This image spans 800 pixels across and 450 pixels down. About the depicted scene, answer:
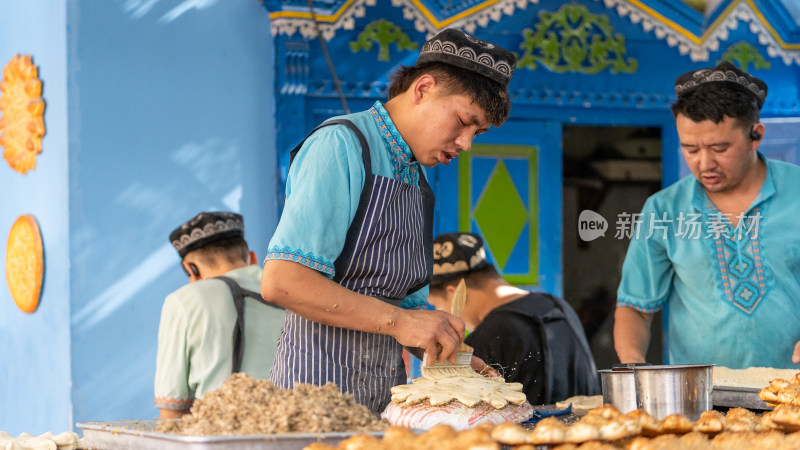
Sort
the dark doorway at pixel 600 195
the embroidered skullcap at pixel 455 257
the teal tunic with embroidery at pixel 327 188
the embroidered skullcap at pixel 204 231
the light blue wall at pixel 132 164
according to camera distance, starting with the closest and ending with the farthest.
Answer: the teal tunic with embroidery at pixel 327 188 → the embroidered skullcap at pixel 455 257 → the embroidered skullcap at pixel 204 231 → the light blue wall at pixel 132 164 → the dark doorway at pixel 600 195

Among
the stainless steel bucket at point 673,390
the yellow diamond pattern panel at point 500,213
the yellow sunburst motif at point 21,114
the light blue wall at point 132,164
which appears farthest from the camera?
the yellow diamond pattern panel at point 500,213

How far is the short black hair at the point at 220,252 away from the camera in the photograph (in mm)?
4027

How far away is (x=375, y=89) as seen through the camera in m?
5.11

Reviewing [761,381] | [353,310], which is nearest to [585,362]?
[761,381]

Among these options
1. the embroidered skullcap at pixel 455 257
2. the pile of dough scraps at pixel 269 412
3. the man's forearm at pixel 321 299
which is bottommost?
the pile of dough scraps at pixel 269 412

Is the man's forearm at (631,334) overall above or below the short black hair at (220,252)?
below

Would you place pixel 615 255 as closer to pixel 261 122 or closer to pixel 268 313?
pixel 261 122

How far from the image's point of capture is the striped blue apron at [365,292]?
2381 millimetres

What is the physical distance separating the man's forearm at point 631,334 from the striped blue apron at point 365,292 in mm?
1199

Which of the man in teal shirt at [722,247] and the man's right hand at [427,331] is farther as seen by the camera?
the man in teal shirt at [722,247]

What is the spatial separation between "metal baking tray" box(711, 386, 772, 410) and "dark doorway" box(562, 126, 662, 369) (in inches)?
143

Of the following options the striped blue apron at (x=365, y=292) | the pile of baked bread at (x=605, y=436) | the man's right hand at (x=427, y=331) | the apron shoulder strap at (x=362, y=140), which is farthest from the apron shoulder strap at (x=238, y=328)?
the pile of baked bread at (x=605, y=436)

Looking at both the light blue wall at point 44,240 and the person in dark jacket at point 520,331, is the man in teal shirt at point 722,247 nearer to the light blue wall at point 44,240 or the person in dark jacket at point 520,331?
the person in dark jacket at point 520,331

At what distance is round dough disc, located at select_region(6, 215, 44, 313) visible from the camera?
517 cm
